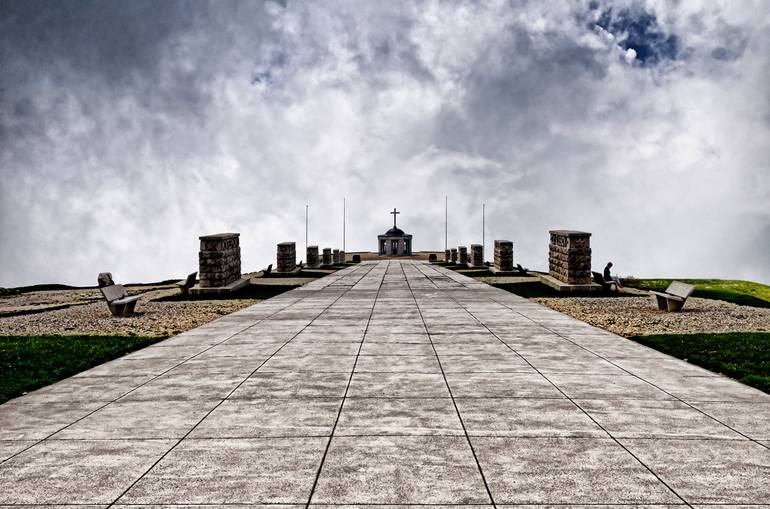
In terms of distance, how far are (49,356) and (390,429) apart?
6805 millimetres

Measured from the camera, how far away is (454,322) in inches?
500

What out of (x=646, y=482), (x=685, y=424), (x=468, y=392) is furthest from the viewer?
(x=468, y=392)

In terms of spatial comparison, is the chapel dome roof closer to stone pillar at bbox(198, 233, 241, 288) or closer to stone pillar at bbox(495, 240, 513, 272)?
stone pillar at bbox(495, 240, 513, 272)

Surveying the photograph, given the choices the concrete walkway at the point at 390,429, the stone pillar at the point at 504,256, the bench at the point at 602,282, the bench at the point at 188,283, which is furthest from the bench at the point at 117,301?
the stone pillar at the point at 504,256

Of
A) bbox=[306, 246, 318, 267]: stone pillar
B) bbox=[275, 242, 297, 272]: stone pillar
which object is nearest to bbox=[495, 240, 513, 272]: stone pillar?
bbox=[275, 242, 297, 272]: stone pillar

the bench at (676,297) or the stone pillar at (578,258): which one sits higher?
the stone pillar at (578,258)

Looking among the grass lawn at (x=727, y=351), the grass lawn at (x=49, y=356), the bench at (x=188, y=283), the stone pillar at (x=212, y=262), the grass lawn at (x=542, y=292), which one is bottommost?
the grass lawn at (x=49, y=356)

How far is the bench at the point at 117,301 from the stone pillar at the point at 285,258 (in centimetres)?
1778

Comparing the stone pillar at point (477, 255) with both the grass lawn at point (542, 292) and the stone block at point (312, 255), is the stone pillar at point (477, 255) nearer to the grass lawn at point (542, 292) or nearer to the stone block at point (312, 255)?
the stone block at point (312, 255)

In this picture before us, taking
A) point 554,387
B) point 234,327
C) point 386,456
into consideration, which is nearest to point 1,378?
point 234,327

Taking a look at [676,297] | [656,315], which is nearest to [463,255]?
[676,297]

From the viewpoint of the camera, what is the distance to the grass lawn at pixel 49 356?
7770 millimetres

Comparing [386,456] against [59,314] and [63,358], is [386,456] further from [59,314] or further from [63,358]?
[59,314]

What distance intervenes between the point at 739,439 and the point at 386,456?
3.27 meters
